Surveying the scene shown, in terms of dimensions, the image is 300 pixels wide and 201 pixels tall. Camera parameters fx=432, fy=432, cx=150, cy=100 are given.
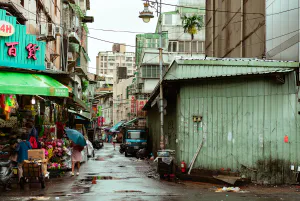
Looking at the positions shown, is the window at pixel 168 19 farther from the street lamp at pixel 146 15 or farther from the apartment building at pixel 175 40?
the street lamp at pixel 146 15

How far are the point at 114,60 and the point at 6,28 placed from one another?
15742 cm

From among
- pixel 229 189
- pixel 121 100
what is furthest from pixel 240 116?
pixel 121 100

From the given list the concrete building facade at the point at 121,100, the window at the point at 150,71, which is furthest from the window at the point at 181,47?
the concrete building facade at the point at 121,100

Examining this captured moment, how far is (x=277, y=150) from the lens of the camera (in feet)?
55.0

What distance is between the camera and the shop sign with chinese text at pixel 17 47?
16062mm

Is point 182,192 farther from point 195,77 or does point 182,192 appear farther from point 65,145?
point 65,145

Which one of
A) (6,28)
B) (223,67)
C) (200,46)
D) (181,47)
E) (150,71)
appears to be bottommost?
(223,67)

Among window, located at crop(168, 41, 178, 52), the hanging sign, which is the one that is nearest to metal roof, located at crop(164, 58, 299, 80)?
the hanging sign

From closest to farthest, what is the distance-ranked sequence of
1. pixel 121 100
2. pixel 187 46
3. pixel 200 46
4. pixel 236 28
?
pixel 236 28, pixel 200 46, pixel 187 46, pixel 121 100

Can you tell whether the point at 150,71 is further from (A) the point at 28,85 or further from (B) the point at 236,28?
(A) the point at 28,85

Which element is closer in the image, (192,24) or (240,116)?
(240,116)

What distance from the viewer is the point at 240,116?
17.7m

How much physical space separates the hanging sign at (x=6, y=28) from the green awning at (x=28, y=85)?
1.48 metres

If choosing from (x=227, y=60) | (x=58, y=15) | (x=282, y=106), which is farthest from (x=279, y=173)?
(x=58, y=15)
